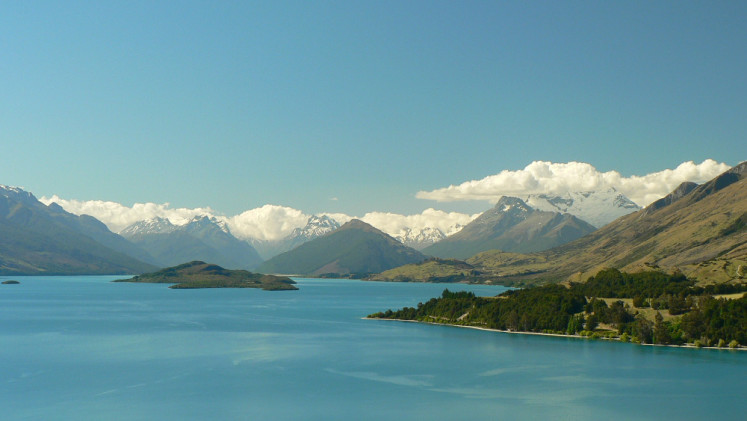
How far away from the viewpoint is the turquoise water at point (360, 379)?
99.4 metres

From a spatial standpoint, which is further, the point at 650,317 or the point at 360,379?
the point at 650,317

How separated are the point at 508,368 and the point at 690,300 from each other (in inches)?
2720

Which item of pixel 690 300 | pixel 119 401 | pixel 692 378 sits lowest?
pixel 119 401

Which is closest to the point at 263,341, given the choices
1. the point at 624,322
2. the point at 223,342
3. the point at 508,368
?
the point at 223,342

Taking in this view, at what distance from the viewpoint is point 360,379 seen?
124250 mm

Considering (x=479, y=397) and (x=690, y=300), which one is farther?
(x=690, y=300)

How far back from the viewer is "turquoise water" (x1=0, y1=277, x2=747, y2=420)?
326 ft

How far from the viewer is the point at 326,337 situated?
609 ft

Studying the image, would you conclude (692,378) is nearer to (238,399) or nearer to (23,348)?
(238,399)

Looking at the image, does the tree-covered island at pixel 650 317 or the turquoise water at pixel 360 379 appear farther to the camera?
the tree-covered island at pixel 650 317

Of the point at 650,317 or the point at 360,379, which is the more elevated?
the point at 650,317

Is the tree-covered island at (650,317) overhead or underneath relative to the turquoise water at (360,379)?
overhead

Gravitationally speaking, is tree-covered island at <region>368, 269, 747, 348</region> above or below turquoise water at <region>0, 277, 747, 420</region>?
above

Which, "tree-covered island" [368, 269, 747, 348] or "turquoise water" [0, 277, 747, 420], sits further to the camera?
"tree-covered island" [368, 269, 747, 348]
